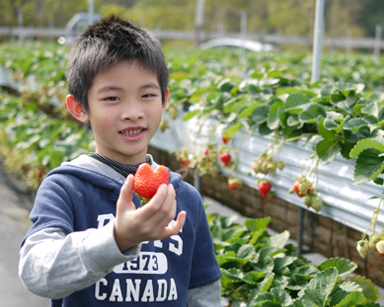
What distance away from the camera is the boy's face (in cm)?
139

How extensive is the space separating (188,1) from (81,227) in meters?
48.3

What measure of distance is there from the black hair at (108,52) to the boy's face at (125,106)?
0.02 metres

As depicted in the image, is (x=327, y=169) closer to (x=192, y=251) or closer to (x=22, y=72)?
(x=192, y=251)

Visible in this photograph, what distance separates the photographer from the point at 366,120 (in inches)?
89.0

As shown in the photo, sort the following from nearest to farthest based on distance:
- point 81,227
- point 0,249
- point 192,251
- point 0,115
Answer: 1. point 81,227
2. point 192,251
3. point 0,249
4. point 0,115

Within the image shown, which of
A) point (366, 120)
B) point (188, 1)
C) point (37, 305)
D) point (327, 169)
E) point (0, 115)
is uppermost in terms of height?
point (188, 1)

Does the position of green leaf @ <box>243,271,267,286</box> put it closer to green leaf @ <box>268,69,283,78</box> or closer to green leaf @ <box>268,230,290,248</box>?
green leaf @ <box>268,230,290,248</box>

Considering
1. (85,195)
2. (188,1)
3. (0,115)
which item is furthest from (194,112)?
(188,1)

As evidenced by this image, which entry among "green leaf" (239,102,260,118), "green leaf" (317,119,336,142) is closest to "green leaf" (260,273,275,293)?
"green leaf" (317,119,336,142)

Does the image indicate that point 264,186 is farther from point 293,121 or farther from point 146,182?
point 146,182

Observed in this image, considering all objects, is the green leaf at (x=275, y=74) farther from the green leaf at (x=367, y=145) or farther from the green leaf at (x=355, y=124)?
the green leaf at (x=367, y=145)

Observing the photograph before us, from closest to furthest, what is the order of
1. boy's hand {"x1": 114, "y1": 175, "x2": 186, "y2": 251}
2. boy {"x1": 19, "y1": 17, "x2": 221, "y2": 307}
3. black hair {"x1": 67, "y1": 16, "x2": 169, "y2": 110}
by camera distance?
boy's hand {"x1": 114, "y1": 175, "x2": 186, "y2": 251}
boy {"x1": 19, "y1": 17, "x2": 221, "y2": 307}
black hair {"x1": 67, "y1": 16, "x2": 169, "y2": 110}

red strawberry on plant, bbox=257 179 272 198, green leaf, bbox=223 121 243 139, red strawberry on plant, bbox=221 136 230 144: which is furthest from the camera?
red strawberry on plant, bbox=221 136 230 144

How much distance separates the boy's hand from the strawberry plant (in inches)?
43.5
